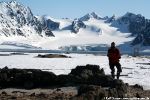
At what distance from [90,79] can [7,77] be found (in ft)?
13.2

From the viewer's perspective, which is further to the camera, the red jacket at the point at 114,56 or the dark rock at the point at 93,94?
the red jacket at the point at 114,56

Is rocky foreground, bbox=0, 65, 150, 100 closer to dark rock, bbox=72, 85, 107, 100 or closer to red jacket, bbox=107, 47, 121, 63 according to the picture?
red jacket, bbox=107, 47, 121, 63

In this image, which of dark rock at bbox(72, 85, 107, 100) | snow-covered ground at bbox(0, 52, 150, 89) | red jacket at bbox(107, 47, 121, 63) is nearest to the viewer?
dark rock at bbox(72, 85, 107, 100)

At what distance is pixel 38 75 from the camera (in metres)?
20.7

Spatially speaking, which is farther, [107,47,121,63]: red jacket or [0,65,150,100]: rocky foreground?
[107,47,121,63]: red jacket

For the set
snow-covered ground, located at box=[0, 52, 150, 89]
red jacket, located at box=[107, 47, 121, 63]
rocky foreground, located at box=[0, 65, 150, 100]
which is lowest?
snow-covered ground, located at box=[0, 52, 150, 89]

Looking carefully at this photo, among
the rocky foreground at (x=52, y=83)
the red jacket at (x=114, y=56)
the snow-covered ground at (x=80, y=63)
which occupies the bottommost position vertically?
the snow-covered ground at (x=80, y=63)

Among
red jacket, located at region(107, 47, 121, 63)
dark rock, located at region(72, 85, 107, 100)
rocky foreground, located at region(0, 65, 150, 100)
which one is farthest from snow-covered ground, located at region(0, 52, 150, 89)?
dark rock, located at region(72, 85, 107, 100)

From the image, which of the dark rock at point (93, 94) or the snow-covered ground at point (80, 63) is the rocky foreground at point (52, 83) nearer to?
the dark rock at point (93, 94)

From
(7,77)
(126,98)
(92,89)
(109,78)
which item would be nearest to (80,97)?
(92,89)

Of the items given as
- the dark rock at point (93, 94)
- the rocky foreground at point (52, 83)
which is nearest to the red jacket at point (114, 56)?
the rocky foreground at point (52, 83)

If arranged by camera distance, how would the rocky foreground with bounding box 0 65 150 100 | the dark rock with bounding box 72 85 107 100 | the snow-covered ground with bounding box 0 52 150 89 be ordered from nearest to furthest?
the dark rock with bounding box 72 85 107 100
the rocky foreground with bounding box 0 65 150 100
the snow-covered ground with bounding box 0 52 150 89

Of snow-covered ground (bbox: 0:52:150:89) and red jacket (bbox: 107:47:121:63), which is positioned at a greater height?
red jacket (bbox: 107:47:121:63)

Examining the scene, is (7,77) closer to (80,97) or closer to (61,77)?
(61,77)
